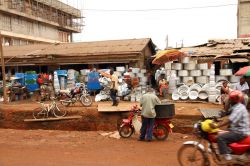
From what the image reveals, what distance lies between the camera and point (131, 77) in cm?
2225

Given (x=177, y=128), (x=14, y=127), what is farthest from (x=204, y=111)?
(x=14, y=127)

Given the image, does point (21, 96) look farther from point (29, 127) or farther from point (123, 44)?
point (123, 44)

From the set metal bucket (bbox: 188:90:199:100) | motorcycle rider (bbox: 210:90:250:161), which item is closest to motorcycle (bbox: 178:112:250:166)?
motorcycle rider (bbox: 210:90:250:161)

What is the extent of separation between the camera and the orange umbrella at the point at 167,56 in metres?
19.8

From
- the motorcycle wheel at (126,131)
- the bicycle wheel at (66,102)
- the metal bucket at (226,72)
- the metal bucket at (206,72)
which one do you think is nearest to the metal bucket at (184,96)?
the metal bucket at (206,72)

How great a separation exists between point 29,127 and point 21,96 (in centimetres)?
571

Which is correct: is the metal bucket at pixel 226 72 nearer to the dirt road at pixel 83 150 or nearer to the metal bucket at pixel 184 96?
the metal bucket at pixel 184 96

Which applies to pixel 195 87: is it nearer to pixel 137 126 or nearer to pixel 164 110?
pixel 137 126

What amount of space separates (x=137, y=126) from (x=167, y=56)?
7.52 meters

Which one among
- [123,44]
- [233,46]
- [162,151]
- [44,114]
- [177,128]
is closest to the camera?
[162,151]

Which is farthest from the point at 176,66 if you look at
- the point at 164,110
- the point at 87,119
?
the point at 164,110

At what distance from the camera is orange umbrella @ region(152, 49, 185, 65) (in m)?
19.8

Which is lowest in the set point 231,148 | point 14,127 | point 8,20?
point 14,127

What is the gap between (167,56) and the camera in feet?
65.4
